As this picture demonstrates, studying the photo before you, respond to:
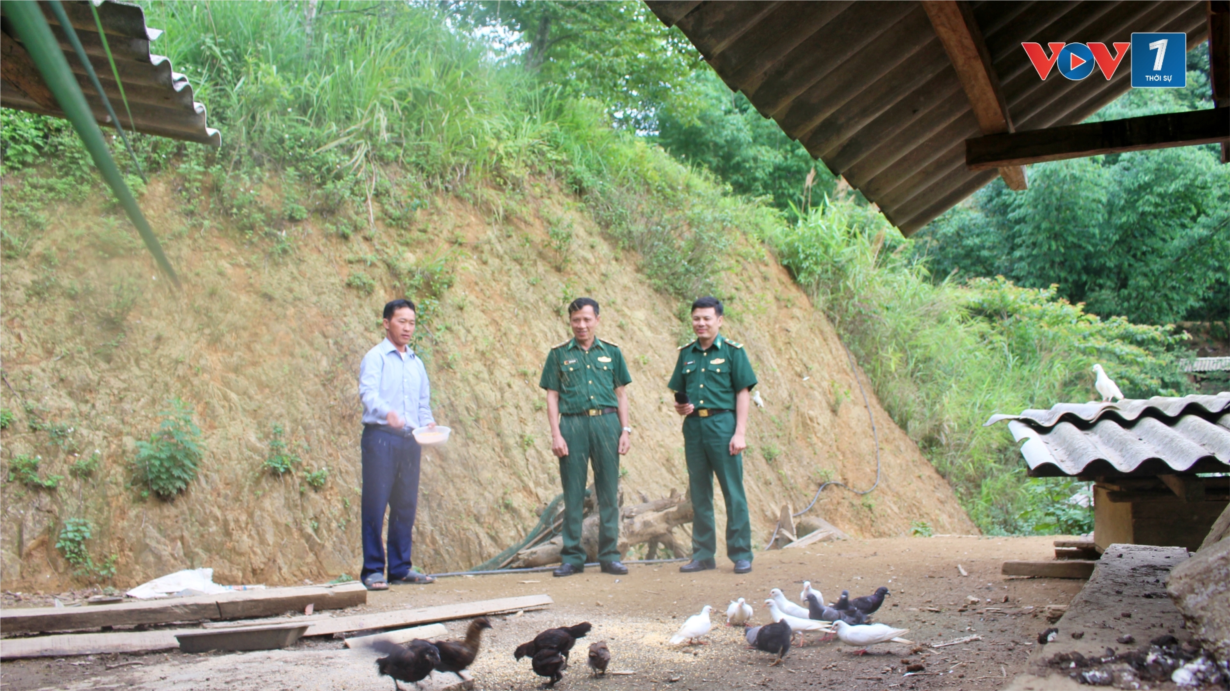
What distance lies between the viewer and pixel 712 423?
649cm

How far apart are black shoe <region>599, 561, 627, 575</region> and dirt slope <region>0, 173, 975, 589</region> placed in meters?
1.67

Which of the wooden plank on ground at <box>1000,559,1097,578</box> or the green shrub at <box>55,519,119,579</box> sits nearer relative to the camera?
the wooden plank on ground at <box>1000,559,1097,578</box>

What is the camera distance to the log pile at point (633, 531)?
22.9 ft

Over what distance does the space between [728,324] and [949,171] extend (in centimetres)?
672

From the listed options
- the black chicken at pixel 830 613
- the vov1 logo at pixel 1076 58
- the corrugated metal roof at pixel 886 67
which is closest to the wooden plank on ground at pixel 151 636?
the black chicken at pixel 830 613

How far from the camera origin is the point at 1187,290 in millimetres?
20422

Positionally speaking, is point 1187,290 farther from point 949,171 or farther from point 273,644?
point 273,644

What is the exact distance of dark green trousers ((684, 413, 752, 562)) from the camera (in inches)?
251

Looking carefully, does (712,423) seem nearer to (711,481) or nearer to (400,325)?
(711,481)

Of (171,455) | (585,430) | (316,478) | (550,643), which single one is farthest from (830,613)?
(171,455)

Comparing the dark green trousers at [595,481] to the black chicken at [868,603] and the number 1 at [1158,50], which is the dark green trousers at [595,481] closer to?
the black chicken at [868,603]

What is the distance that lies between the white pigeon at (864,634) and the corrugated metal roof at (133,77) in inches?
138

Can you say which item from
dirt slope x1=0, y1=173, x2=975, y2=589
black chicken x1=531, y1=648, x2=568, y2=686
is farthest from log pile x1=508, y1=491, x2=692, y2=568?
black chicken x1=531, y1=648, x2=568, y2=686

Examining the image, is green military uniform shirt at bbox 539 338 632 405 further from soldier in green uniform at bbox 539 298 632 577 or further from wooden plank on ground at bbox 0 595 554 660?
wooden plank on ground at bbox 0 595 554 660
